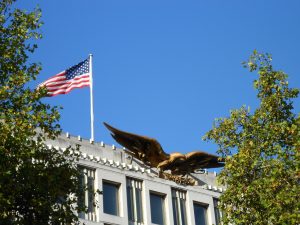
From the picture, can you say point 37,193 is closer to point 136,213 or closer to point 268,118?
point 268,118

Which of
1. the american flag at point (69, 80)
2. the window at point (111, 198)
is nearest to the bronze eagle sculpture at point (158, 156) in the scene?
the window at point (111, 198)

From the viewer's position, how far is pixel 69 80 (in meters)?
59.1

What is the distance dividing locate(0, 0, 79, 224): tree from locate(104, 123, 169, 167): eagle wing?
22592 mm

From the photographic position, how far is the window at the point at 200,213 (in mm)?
65500

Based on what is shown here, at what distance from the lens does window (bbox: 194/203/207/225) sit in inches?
2579

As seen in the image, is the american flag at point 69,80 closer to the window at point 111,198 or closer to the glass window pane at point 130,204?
the window at point 111,198

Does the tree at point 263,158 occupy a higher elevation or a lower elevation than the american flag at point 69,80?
lower

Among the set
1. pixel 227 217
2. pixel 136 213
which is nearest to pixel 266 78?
pixel 227 217

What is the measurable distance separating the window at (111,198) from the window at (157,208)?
3356 mm

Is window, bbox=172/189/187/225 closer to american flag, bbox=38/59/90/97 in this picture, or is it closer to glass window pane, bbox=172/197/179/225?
glass window pane, bbox=172/197/179/225

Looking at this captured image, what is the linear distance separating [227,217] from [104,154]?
69.0 feet

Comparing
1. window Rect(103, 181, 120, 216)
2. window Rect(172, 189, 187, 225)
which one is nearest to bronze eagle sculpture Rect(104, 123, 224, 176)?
window Rect(172, 189, 187, 225)

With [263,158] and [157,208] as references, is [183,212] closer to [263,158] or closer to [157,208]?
[157,208]

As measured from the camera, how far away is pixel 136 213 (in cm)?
6106
